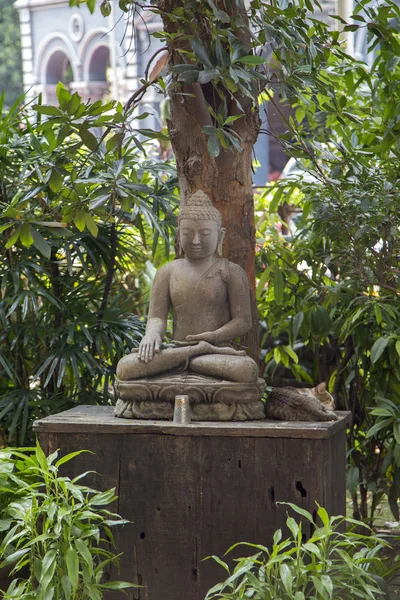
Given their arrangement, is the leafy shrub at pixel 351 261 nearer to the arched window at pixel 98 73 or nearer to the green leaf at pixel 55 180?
the green leaf at pixel 55 180

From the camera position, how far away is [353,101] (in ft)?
16.6

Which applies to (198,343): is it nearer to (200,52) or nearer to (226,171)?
(226,171)

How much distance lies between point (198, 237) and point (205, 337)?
0.43 m

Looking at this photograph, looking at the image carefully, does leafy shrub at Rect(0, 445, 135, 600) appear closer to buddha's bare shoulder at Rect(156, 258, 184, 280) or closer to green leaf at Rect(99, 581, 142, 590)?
green leaf at Rect(99, 581, 142, 590)

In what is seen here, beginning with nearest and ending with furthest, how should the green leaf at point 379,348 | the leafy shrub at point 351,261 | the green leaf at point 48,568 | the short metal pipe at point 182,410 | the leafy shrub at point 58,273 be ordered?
the green leaf at point 48,568
the short metal pipe at point 182,410
the green leaf at point 379,348
the leafy shrub at point 351,261
the leafy shrub at point 58,273

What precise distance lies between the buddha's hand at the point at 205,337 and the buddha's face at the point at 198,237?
1.13 feet

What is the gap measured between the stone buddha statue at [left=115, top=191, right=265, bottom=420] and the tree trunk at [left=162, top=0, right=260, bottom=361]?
0.97 feet

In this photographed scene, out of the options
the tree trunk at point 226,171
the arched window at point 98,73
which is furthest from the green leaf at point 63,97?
the arched window at point 98,73

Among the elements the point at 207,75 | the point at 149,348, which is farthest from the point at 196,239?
the point at 207,75

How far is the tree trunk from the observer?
4.15 meters

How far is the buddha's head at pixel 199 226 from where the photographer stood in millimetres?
3783

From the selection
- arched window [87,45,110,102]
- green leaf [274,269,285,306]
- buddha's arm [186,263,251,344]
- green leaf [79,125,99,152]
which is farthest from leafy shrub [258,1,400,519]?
arched window [87,45,110,102]

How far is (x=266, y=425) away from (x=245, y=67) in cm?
146

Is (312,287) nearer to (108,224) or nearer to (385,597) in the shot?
(108,224)
